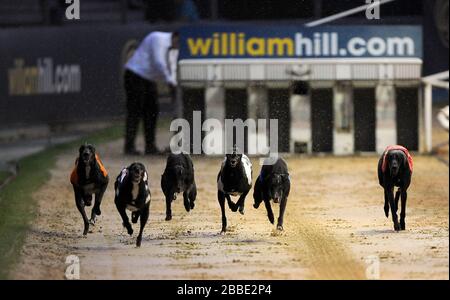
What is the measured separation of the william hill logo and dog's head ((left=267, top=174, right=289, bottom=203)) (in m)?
7.86

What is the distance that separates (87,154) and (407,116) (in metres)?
8.26

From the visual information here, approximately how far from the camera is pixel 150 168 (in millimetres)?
17297

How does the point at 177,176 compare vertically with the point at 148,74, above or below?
above

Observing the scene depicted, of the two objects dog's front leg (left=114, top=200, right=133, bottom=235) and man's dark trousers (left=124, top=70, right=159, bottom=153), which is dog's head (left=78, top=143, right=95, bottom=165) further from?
man's dark trousers (left=124, top=70, right=159, bottom=153)

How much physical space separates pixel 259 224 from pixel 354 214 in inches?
47.1

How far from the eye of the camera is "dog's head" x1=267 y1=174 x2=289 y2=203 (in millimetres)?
11000

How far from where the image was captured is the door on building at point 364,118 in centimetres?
1870

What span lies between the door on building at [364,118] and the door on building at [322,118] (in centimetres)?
30

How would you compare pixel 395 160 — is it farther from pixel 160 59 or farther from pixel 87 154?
pixel 160 59

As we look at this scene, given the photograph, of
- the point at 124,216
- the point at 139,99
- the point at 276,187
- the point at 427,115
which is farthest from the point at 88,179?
the point at 139,99

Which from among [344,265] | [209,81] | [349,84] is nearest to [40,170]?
[209,81]

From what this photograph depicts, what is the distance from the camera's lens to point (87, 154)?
11.2 meters
